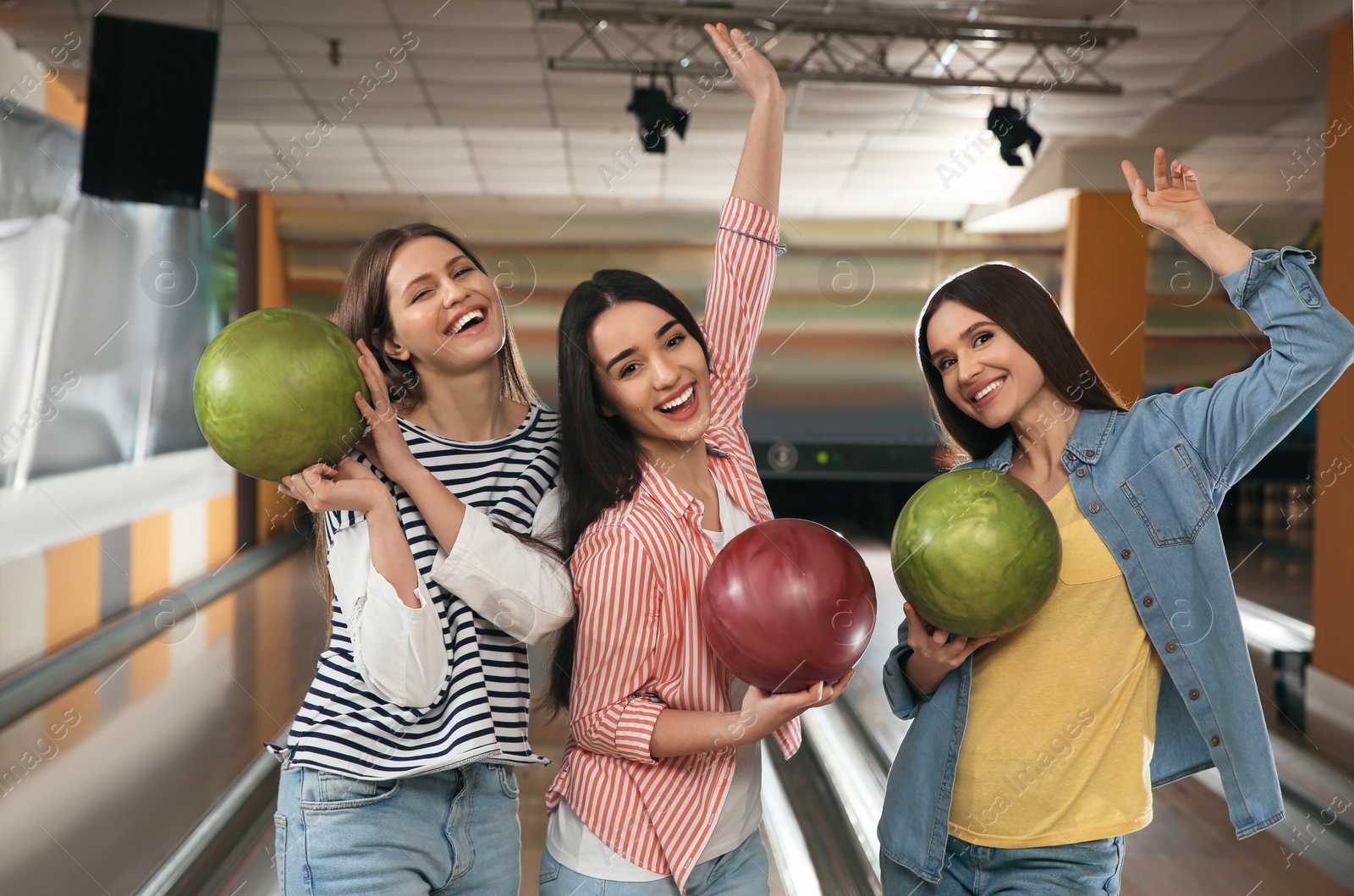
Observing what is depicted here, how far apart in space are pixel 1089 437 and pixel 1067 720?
0.33 meters


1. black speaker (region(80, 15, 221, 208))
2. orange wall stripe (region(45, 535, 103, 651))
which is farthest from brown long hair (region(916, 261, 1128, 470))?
orange wall stripe (region(45, 535, 103, 651))

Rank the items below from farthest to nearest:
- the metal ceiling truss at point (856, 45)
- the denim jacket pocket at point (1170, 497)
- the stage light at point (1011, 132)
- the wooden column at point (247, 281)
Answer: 1. the wooden column at point (247, 281)
2. the stage light at point (1011, 132)
3. the metal ceiling truss at point (856, 45)
4. the denim jacket pocket at point (1170, 497)

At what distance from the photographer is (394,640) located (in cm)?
104

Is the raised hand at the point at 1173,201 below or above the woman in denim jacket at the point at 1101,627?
above

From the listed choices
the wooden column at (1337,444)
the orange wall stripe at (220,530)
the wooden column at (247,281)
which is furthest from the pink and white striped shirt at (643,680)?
the wooden column at (247,281)

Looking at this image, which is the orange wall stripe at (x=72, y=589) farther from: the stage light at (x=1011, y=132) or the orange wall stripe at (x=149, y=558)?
the stage light at (x=1011, y=132)

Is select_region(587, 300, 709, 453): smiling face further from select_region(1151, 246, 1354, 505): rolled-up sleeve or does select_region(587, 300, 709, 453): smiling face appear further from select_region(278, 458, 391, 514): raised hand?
select_region(1151, 246, 1354, 505): rolled-up sleeve

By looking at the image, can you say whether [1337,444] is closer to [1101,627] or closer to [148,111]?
[1101,627]

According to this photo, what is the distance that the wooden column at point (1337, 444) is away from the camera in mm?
3822

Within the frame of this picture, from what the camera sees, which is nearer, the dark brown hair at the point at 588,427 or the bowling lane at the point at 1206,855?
the dark brown hair at the point at 588,427

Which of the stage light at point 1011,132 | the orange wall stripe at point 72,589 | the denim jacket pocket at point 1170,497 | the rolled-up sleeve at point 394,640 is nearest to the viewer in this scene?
the rolled-up sleeve at point 394,640

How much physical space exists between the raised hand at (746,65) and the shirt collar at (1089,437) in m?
0.63

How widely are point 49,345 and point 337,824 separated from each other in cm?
463

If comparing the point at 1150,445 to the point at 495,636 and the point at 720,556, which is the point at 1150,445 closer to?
the point at 720,556
